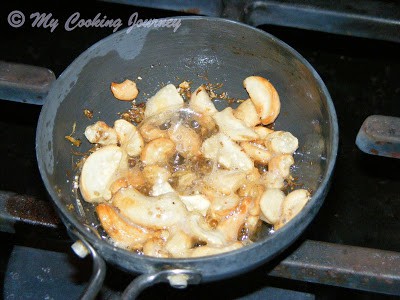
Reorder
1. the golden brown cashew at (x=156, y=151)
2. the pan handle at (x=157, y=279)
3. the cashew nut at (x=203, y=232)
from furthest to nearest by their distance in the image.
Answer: the golden brown cashew at (x=156, y=151) → the cashew nut at (x=203, y=232) → the pan handle at (x=157, y=279)

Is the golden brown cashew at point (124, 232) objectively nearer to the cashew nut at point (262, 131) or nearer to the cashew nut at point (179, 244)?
the cashew nut at point (179, 244)

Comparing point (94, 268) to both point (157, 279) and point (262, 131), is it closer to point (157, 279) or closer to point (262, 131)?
point (157, 279)

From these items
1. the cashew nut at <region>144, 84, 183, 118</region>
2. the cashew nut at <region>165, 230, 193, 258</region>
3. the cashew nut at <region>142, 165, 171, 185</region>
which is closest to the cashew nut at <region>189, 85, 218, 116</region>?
the cashew nut at <region>144, 84, 183, 118</region>

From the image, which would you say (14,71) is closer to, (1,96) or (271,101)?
Answer: (1,96)

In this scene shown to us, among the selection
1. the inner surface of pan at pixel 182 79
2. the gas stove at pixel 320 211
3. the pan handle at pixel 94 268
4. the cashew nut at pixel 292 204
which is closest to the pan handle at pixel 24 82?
the inner surface of pan at pixel 182 79

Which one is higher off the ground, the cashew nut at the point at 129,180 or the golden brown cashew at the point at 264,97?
the golden brown cashew at the point at 264,97

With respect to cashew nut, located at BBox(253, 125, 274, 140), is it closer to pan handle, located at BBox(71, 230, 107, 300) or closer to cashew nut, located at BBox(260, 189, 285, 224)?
cashew nut, located at BBox(260, 189, 285, 224)

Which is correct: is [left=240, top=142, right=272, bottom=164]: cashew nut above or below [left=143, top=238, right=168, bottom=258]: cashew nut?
above
